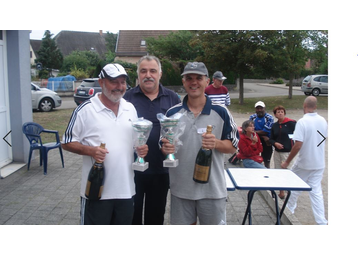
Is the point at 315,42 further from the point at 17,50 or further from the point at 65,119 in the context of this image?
the point at 17,50

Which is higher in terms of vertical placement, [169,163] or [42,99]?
[42,99]

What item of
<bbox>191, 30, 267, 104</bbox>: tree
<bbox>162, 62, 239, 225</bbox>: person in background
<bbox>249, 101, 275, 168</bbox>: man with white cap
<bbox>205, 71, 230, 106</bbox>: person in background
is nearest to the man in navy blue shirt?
<bbox>162, 62, 239, 225</bbox>: person in background

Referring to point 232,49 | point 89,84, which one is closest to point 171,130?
point 232,49

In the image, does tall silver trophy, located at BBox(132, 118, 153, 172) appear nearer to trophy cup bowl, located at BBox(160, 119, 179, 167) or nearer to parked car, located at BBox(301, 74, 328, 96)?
trophy cup bowl, located at BBox(160, 119, 179, 167)

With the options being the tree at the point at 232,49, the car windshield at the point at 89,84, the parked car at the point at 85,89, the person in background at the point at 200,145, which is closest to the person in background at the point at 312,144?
the person in background at the point at 200,145

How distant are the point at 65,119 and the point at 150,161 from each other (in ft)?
35.0

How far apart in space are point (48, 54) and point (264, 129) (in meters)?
34.0

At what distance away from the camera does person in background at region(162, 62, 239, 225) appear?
2.62 metres

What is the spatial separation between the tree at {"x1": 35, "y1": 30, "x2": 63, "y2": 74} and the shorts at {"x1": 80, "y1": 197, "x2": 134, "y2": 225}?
3551 cm

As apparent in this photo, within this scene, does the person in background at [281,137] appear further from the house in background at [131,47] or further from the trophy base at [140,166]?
the house in background at [131,47]

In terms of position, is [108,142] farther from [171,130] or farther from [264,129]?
[264,129]

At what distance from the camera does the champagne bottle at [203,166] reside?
256 centimetres

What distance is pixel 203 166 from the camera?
2.56 m

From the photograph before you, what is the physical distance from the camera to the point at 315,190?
4320 mm
